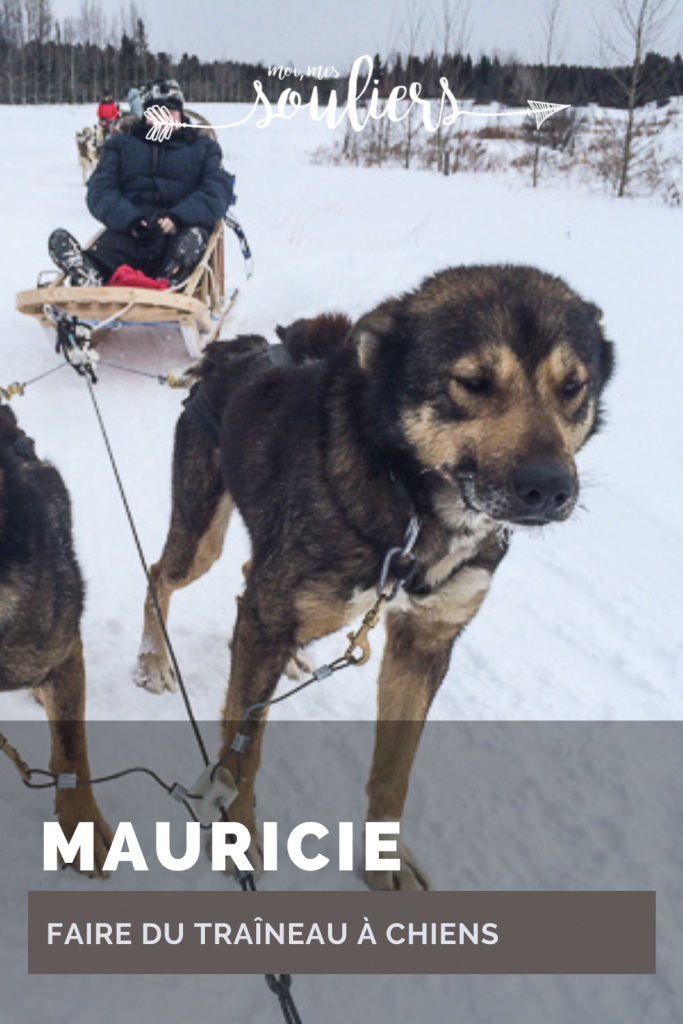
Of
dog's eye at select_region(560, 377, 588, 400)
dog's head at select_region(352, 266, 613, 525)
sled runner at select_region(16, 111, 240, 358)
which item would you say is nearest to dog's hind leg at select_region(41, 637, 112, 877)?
dog's head at select_region(352, 266, 613, 525)

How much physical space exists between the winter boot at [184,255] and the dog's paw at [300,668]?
308 cm

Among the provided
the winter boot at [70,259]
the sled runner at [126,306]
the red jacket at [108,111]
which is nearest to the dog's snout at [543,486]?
the sled runner at [126,306]

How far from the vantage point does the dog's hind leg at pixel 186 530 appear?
2258 millimetres

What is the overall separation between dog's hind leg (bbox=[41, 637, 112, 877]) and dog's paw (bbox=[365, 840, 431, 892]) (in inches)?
22.1

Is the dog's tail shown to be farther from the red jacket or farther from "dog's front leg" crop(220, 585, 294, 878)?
the red jacket

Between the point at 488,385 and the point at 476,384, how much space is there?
2 cm

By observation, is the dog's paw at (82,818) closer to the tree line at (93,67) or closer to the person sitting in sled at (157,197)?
the person sitting in sled at (157,197)

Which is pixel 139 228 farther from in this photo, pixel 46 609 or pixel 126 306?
pixel 46 609

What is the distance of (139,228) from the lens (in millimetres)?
5234

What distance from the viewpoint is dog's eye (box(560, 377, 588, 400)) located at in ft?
4.99

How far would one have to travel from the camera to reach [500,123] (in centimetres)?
1858

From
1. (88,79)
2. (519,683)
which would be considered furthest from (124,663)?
(88,79)
